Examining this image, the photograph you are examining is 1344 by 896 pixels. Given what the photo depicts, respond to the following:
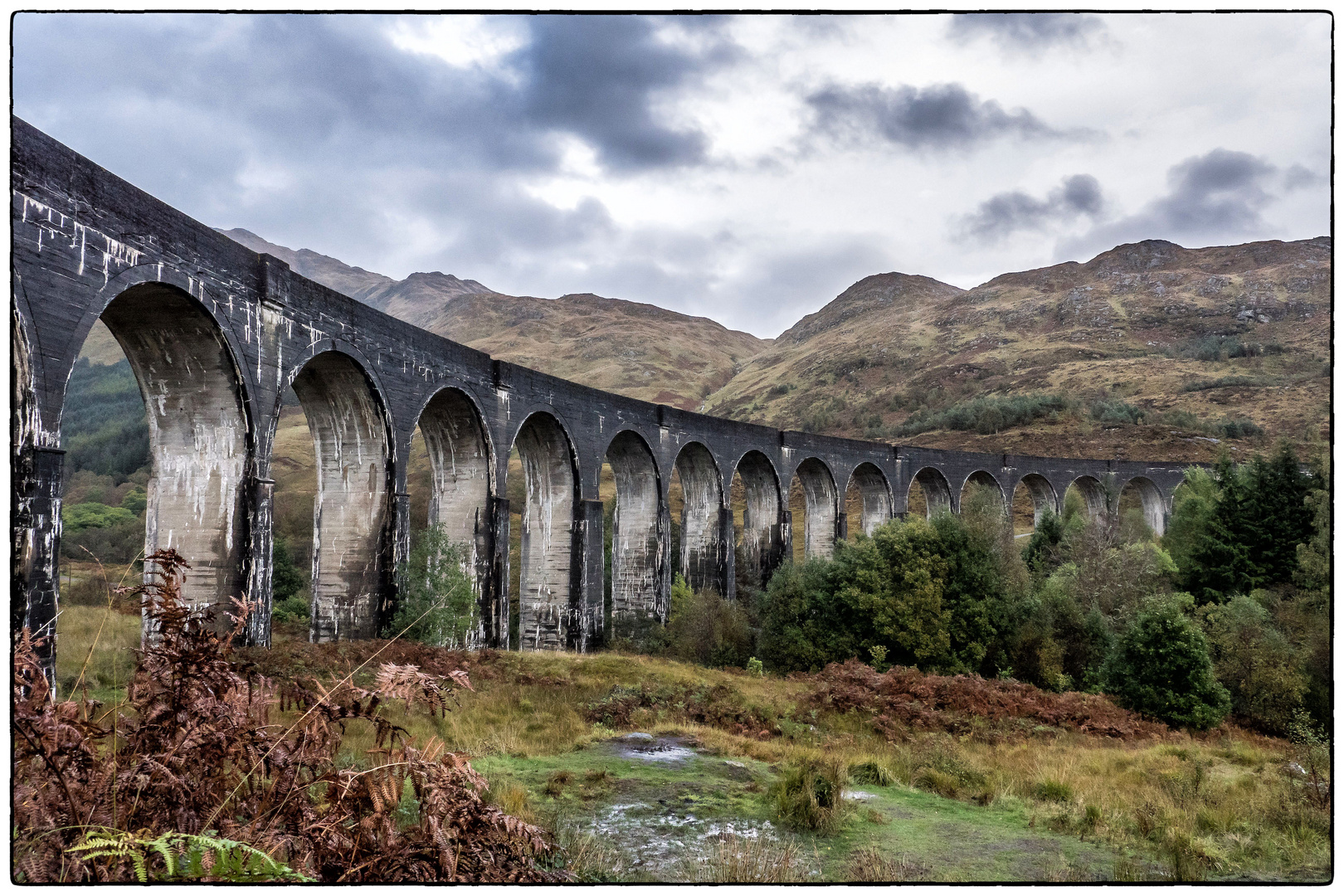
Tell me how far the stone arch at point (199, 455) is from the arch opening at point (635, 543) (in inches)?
508

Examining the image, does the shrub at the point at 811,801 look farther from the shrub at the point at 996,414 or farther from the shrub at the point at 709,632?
the shrub at the point at 996,414

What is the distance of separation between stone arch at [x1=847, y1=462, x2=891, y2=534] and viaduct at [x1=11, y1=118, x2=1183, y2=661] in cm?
599

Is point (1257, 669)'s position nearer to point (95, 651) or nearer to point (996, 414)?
point (95, 651)

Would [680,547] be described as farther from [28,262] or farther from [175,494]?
[28,262]

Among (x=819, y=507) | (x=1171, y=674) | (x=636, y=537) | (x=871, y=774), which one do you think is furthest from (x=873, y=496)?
(x=871, y=774)

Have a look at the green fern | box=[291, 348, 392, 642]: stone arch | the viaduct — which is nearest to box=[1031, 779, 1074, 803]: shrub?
the green fern

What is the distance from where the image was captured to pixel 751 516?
29.7 meters

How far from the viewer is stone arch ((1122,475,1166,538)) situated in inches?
1722

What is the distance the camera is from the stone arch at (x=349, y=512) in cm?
1440

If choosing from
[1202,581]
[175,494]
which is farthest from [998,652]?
[175,494]

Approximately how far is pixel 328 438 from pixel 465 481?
342 centimetres

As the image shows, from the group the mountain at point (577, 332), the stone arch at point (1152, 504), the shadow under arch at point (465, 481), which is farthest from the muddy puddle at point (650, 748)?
the mountain at point (577, 332)

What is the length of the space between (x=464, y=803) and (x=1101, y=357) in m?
87.6

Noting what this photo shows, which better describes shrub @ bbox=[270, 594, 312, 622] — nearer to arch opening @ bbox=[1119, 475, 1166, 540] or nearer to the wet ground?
the wet ground
